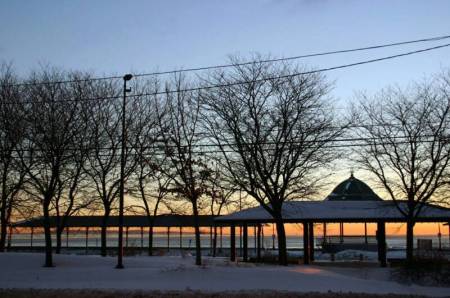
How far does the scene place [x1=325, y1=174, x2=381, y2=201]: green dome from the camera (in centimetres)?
4528

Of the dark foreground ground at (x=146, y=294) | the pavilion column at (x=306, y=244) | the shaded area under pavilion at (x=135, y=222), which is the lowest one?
the dark foreground ground at (x=146, y=294)

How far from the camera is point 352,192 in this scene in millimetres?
45906

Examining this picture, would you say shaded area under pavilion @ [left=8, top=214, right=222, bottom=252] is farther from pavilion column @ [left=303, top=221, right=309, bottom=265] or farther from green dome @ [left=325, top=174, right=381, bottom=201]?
pavilion column @ [left=303, top=221, right=309, bottom=265]

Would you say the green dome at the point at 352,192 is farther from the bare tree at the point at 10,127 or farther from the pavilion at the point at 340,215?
the bare tree at the point at 10,127

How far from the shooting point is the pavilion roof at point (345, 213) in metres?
35.6

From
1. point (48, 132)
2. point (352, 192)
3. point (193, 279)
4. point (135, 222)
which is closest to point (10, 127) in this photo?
point (48, 132)

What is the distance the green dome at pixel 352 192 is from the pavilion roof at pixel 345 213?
5.31 metres

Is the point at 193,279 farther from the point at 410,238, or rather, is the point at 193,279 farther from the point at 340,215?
the point at 340,215

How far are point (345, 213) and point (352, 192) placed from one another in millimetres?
9519

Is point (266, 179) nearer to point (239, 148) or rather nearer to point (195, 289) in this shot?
point (239, 148)

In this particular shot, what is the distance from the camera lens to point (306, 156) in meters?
34.2

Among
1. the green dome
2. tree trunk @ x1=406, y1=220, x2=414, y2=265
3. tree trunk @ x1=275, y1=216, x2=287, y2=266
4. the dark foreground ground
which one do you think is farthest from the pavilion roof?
the dark foreground ground

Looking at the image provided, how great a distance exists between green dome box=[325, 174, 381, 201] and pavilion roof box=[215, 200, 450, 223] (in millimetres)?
5311

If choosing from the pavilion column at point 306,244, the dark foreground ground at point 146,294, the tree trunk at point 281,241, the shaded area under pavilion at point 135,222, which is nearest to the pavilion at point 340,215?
the pavilion column at point 306,244
